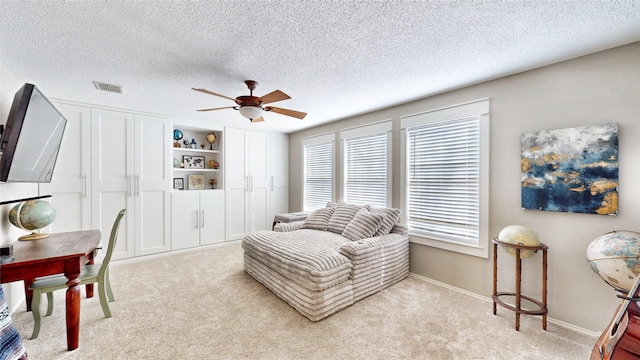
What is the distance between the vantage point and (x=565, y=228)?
7.32ft

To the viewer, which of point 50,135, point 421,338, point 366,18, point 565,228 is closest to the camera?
point 366,18

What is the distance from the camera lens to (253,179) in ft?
17.3

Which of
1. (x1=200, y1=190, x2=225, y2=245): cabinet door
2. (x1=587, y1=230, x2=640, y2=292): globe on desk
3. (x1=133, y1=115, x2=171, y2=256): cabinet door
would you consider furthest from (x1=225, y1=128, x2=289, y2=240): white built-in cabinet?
(x1=587, y1=230, x2=640, y2=292): globe on desk

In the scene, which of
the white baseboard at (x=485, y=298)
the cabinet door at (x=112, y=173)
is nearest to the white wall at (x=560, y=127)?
the white baseboard at (x=485, y=298)

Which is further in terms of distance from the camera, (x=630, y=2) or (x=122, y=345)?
(x=122, y=345)

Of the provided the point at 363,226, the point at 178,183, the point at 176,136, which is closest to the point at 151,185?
the point at 178,183

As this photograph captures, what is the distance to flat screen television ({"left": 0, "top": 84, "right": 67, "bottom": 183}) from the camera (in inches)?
72.9

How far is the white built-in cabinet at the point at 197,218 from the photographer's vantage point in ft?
14.3

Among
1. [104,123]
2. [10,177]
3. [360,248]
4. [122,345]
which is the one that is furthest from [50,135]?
[360,248]

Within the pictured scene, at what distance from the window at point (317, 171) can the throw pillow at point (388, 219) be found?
146 cm

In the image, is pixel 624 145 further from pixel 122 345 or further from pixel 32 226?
pixel 32 226

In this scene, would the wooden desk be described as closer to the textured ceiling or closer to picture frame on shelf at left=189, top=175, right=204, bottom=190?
the textured ceiling

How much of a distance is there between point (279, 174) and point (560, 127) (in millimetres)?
4622

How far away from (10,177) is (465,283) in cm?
429
